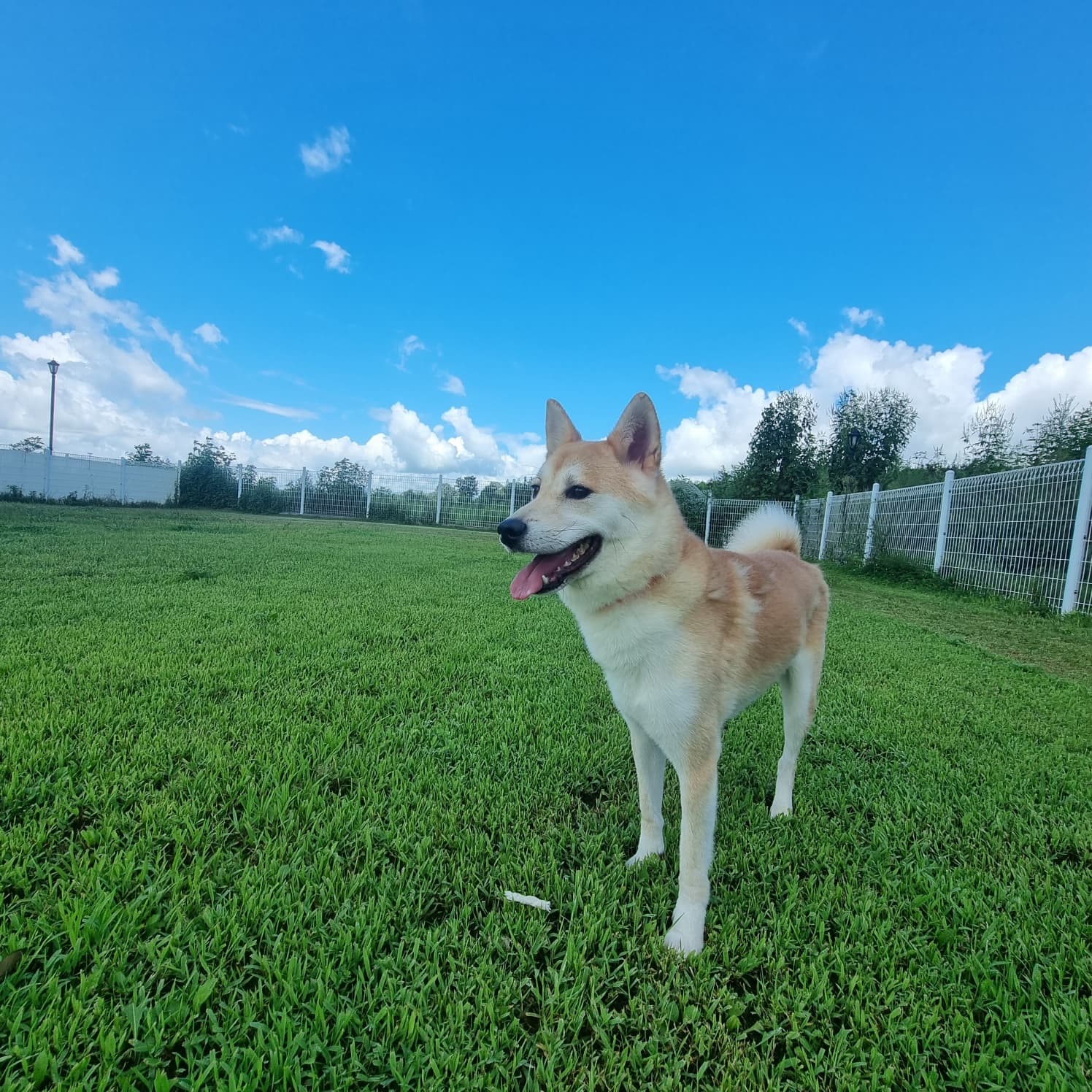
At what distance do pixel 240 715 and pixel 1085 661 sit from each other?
21.5 feet

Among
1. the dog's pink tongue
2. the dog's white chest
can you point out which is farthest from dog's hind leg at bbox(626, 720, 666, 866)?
the dog's pink tongue

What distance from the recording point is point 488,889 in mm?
1563

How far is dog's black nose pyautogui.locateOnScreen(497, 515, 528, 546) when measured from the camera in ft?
5.80

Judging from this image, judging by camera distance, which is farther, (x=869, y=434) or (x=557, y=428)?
(x=869, y=434)

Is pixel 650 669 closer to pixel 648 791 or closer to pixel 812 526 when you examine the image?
pixel 648 791

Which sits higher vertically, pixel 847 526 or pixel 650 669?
pixel 847 526

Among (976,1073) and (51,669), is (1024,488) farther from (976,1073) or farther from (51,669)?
(51,669)

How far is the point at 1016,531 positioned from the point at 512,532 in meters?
9.01

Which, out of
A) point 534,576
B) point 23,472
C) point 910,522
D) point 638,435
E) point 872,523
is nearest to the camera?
point 534,576

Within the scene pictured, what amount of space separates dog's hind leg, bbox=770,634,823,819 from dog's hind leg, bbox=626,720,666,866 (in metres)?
0.63

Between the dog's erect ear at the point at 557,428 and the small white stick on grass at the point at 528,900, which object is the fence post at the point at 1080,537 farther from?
the small white stick on grass at the point at 528,900

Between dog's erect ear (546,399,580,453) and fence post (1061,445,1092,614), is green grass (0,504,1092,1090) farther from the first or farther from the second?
fence post (1061,445,1092,614)

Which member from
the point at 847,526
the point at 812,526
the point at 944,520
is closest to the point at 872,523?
the point at 847,526

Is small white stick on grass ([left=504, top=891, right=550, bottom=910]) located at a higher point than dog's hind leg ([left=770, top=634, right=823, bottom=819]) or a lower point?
lower
